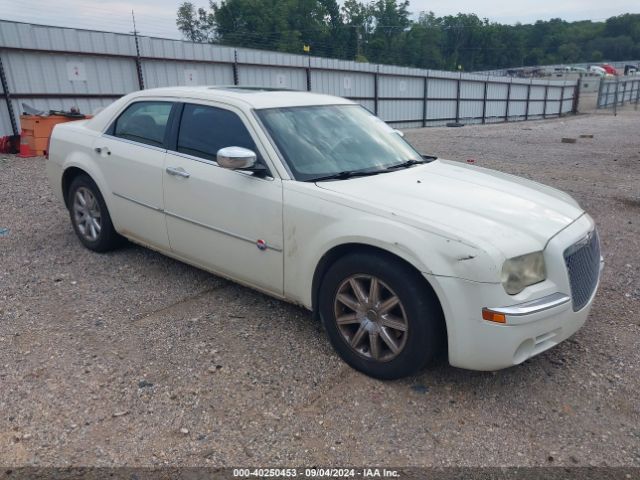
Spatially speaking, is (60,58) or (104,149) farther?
(60,58)

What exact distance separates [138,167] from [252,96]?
1.18m

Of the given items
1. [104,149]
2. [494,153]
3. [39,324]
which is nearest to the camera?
[39,324]

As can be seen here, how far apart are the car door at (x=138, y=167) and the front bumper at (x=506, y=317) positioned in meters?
2.54

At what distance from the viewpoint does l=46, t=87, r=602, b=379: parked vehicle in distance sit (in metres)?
2.69

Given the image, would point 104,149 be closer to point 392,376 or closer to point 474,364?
point 392,376

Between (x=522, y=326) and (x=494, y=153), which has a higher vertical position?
(x=522, y=326)

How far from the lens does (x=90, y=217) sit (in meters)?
5.02

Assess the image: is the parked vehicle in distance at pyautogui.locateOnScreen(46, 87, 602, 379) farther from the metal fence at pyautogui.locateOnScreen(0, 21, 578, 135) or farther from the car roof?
the metal fence at pyautogui.locateOnScreen(0, 21, 578, 135)

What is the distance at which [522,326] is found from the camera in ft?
8.64

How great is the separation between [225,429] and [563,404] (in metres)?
1.92

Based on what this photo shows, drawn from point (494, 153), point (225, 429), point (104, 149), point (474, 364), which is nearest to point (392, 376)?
point (474, 364)

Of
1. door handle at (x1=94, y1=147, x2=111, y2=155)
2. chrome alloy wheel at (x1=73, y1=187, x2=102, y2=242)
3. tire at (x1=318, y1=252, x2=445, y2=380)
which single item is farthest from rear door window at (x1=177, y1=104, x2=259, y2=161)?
chrome alloy wheel at (x1=73, y1=187, x2=102, y2=242)

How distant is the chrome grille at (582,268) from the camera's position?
2900 mm

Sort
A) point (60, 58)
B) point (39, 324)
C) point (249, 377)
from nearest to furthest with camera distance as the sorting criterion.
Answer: point (249, 377) < point (39, 324) < point (60, 58)
